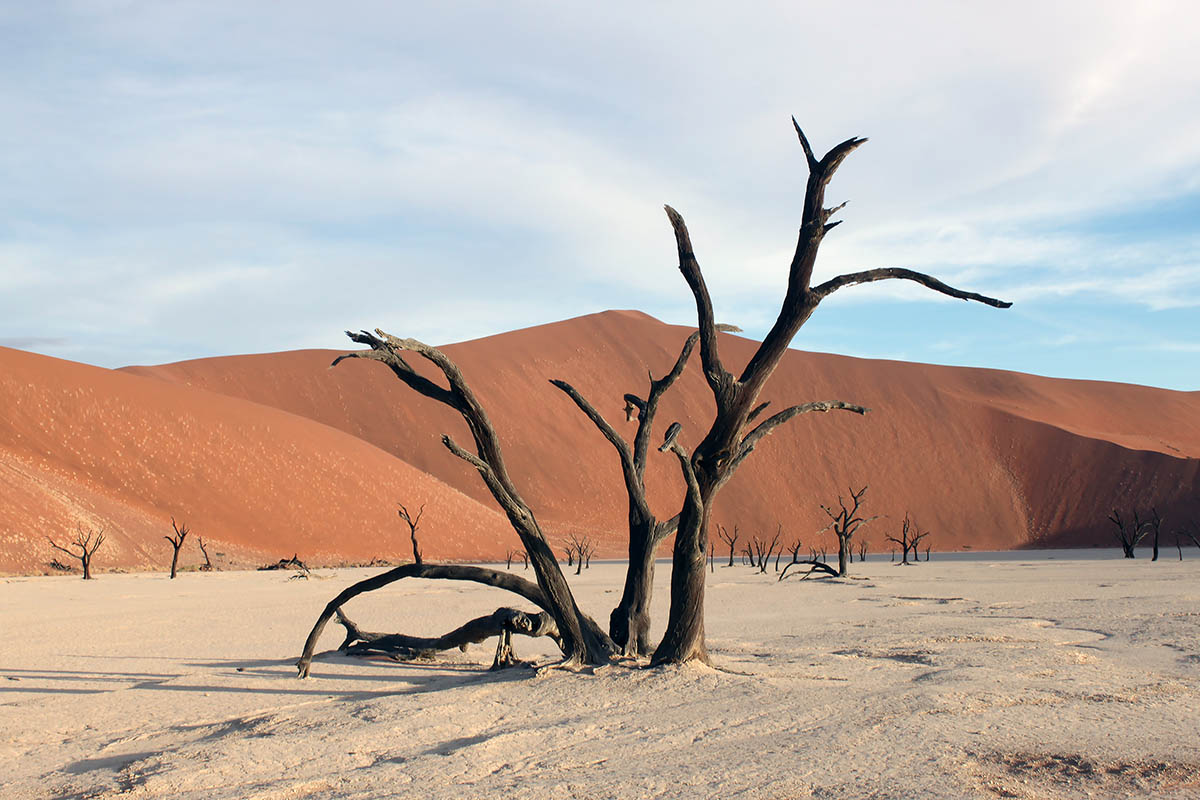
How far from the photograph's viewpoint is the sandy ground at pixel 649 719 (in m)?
4.79

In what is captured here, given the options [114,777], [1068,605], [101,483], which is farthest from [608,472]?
[114,777]

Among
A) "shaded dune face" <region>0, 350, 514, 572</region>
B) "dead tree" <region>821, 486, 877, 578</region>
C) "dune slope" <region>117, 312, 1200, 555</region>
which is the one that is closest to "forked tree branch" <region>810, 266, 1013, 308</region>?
"dead tree" <region>821, 486, 877, 578</region>

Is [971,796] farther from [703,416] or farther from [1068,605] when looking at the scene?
[703,416]

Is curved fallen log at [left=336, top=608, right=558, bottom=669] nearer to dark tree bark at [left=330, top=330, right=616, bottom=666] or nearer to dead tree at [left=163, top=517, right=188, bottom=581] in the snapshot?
dark tree bark at [left=330, top=330, right=616, bottom=666]

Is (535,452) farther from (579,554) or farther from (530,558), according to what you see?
(530,558)

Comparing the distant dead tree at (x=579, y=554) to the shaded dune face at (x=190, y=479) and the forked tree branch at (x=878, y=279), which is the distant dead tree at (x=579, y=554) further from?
the forked tree branch at (x=878, y=279)

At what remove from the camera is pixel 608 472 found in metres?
72.0

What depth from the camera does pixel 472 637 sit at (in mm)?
A: 8875

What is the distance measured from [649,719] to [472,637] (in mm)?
3166

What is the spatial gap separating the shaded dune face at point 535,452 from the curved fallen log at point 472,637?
29.7 meters

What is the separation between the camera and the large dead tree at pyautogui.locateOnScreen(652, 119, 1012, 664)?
7.37 m

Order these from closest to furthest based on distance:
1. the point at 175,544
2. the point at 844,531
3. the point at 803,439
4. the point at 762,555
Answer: the point at 175,544, the point at 844,531, the point at 762,555, the point at 803,439

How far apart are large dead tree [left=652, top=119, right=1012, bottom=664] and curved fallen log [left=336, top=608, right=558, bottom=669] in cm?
130

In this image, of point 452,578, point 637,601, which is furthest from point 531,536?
point 637,601
